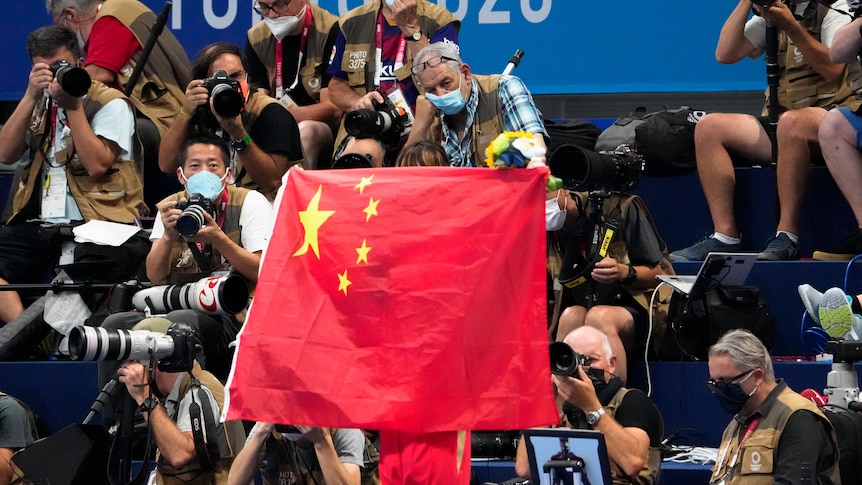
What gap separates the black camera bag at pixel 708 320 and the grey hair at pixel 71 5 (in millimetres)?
3103

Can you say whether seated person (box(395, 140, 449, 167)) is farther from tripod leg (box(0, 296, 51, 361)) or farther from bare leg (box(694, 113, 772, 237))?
tripod leg (box(0, 296, 51, 361))

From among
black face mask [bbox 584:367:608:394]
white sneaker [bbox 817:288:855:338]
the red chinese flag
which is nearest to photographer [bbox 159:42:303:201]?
black face mask [bbox 584:367:608:394]

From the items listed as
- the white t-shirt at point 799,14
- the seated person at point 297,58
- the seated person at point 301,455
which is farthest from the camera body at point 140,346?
the white t-shirt at point 799,14

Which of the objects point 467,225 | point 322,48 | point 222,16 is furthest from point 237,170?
point 467,225

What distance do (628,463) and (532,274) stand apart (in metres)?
0.96

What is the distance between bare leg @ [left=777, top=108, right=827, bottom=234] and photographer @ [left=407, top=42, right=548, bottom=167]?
3.22ft

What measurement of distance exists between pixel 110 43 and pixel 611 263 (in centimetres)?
272

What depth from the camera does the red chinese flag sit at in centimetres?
430

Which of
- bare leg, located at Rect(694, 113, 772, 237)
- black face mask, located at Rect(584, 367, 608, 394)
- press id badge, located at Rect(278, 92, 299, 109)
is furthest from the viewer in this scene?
press id badge, located at Rect(278, 92, 299, 109)

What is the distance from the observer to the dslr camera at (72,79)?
6.55 metres

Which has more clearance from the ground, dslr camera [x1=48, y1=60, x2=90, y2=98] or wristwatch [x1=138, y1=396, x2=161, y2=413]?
dslr camera [x1=48, y1=60, x2=90, y2=98]

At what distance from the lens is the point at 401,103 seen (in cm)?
683

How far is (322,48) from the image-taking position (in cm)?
728

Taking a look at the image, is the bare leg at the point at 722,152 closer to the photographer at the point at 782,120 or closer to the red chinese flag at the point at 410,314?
the photographer at the point at 782,120
